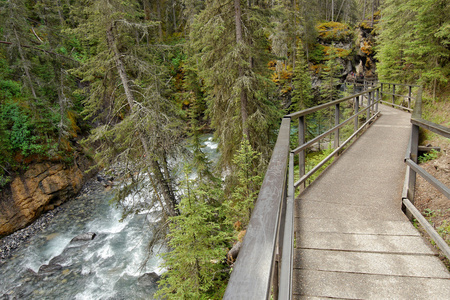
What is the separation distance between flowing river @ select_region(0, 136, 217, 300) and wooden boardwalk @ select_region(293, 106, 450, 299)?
6.57 metres

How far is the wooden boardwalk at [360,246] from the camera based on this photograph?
199 cm

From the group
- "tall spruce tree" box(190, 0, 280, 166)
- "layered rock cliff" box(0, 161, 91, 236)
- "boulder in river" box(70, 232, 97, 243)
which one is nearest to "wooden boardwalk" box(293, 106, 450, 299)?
"tall spruce tree" box(190, 0, 280, 166)

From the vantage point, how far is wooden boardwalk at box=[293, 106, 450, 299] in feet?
6.53

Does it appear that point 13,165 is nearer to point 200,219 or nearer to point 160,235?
point 160,235

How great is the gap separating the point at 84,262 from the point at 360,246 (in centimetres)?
1251

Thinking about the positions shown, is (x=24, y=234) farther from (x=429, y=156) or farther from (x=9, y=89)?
(x=429, y=156)

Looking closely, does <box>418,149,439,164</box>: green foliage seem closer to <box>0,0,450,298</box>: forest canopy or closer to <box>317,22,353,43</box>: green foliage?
<box>0,0,450,298</box>: forest canopy

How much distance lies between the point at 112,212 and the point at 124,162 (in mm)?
7198

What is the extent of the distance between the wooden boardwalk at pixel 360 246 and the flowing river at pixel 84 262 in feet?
21.6

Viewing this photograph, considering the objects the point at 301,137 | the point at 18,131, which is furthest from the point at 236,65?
the point at 18,131

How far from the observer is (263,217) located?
910 millimetres

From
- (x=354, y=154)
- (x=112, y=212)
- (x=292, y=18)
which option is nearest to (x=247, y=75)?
(x=354, y=154)

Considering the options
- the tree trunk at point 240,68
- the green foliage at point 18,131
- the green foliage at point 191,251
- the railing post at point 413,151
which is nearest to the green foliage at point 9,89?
the green foliage at point 18,131

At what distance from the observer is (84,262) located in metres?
11.0
